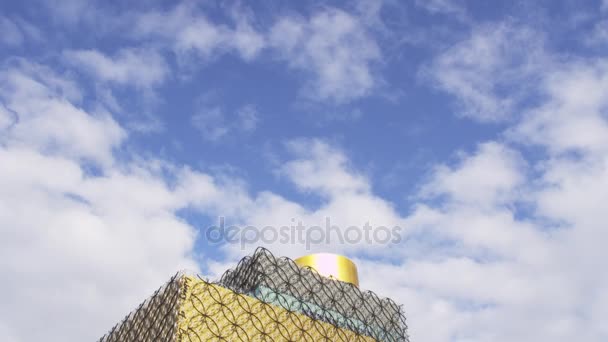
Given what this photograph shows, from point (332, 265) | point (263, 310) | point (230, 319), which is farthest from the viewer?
point (332, 265)

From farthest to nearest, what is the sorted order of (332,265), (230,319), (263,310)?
(332,265)
(263,310)
(230,319)

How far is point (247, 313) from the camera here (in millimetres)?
42906

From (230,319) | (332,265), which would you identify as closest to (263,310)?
(230,319)

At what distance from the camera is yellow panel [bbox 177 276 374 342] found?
40031 mm

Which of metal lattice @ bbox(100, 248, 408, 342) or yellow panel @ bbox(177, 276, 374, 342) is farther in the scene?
metal lattice @ bbox(100, 248, 408, 342)

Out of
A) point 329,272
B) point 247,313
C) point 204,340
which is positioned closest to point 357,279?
point 329,272

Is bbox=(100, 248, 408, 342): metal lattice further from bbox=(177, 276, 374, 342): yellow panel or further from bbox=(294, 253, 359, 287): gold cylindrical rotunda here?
bbox=(294, 253, 359, 287): gold cylindrical rotunda

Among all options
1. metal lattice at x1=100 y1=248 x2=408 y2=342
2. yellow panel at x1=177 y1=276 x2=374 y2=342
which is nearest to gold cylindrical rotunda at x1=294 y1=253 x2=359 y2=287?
metal lattice at x1=100 y1=248 x2=408 y2=342

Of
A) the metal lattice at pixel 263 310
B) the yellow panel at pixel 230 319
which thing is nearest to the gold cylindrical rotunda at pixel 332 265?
the metal lattice at pixel 263 310

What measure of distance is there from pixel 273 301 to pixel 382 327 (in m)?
15.5

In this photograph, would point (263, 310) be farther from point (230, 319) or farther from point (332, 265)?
point (332, 265)

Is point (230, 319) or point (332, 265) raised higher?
point (332, 265)

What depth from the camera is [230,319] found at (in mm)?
41688

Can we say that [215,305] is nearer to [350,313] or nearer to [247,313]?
[247,313]
